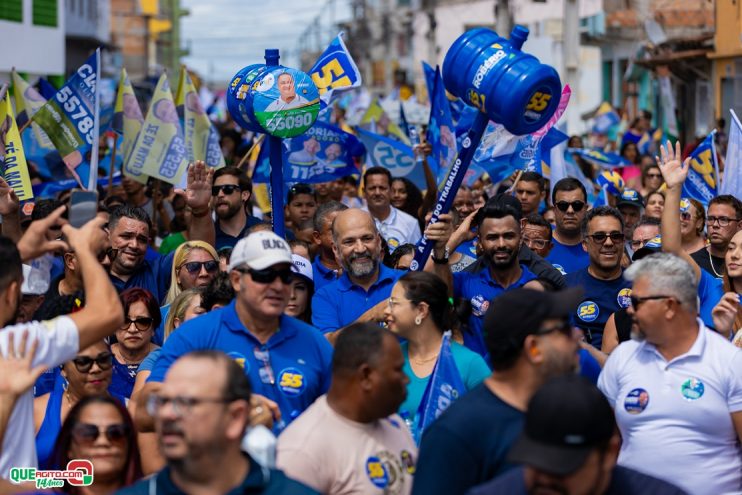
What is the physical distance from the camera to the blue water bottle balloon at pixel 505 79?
6.80 meters

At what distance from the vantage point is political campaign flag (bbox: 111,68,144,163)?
12.4 meters

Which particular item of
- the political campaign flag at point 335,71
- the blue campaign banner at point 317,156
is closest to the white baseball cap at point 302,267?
the political campaign flag at point 335,71

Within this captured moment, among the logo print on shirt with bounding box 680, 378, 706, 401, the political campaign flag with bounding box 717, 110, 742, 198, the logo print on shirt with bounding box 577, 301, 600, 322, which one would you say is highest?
the political campaign flag with bounding box 717, 110, 742, 198

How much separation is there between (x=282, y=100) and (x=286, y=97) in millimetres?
40

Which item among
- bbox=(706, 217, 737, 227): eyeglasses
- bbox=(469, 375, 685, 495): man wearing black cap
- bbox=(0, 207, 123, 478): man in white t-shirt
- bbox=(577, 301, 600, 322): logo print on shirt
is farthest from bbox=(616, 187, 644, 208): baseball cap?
bbox=(469, 375, 685, 495): man wearing black cap

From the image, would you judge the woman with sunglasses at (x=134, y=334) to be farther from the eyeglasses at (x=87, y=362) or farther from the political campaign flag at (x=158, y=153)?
the political campaign flag at (x=158, y=153)

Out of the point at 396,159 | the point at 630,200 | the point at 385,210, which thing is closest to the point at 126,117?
the point at 396,159

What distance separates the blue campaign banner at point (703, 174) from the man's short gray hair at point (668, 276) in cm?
630

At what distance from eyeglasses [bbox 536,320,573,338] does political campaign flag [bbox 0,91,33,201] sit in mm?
6104

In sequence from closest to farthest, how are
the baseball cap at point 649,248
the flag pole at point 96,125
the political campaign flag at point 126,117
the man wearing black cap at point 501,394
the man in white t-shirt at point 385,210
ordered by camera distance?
1. the man wearing black cap at point 501,394
2. the baseball cap at point 649,248
3. the flag pole at point 96,125
4. the man in white t-shirt at point 385,210
5. the political campaign flag at point 126,117

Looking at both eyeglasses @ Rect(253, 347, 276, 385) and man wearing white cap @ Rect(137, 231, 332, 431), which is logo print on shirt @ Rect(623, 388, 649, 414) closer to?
man wearing white cap @ Rect(137, 231, 332, 431)

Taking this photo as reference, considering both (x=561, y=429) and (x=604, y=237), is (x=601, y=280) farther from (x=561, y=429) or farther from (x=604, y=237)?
(x=561, y=429)

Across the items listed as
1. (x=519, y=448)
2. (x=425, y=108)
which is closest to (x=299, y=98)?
(x=519, y=448)

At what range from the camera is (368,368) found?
4.77m
